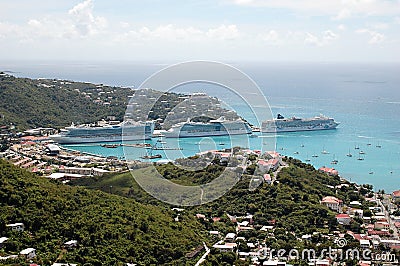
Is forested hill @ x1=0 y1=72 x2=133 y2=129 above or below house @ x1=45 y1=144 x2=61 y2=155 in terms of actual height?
above

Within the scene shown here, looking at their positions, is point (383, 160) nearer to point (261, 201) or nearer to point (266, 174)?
point (266, 174)

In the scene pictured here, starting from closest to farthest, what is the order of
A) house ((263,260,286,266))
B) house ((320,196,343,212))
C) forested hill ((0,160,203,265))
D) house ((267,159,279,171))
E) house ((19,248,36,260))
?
1. house ((19,248,36,260))
2. forested hill ((0,160,203,265))
3. house ((263,260,286,266))
4. house ((320,196,343,212))
5. house ((267,159,279,171))

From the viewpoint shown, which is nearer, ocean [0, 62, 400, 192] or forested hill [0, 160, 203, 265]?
forested hill [0, 160, 203, 265]

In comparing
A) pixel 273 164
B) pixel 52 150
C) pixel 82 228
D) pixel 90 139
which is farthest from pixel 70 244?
pixel 90 139

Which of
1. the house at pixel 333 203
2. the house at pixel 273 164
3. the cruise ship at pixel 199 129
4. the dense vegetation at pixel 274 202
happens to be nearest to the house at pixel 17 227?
the dense vegetation at pixel 274 202

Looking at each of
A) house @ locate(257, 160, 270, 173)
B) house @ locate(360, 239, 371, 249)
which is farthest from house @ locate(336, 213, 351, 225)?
house @ locate(257, 160, 270, 173)

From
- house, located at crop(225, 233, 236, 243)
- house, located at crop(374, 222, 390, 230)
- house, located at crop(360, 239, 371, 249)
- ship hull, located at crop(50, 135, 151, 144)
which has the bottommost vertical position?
ship hull, located at crop(50, 135, 151, 144)

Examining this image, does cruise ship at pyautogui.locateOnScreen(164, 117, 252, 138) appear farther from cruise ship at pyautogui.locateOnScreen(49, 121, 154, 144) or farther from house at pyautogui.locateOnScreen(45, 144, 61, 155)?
house at pyautogui.locateOnScreen(45, 144, 61, 155)
